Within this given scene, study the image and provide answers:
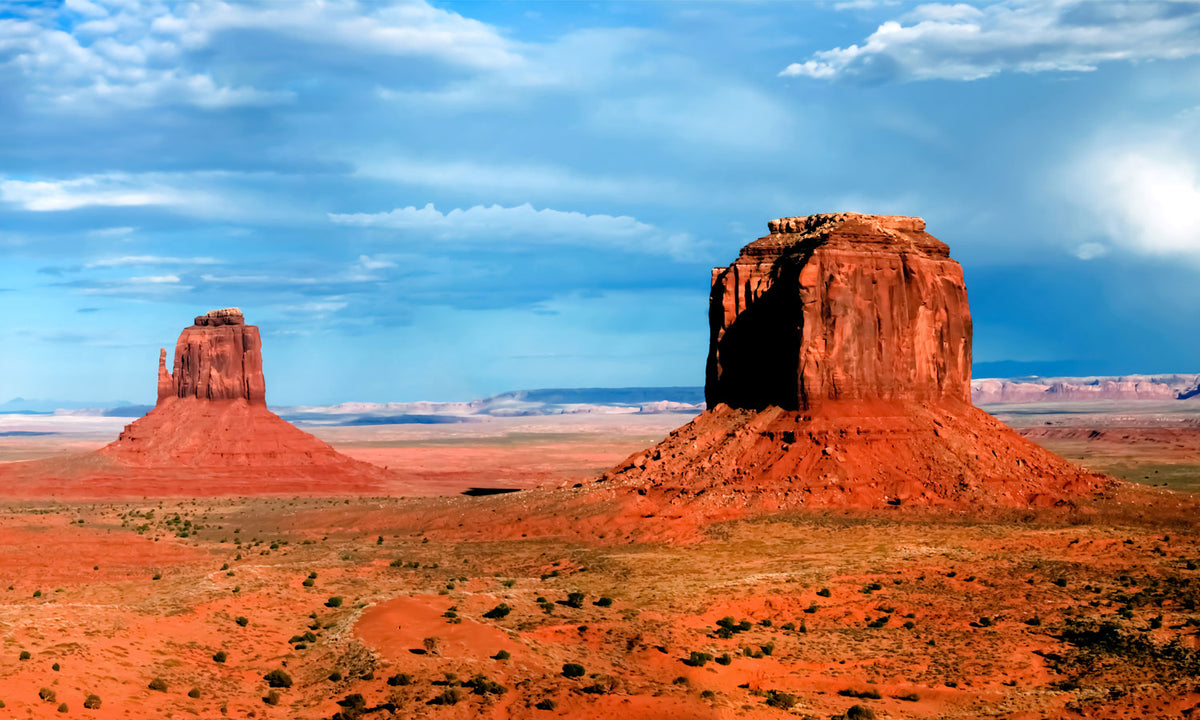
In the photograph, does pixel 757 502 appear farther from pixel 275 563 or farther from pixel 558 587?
pixel 275 563

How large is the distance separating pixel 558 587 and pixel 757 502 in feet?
53.8

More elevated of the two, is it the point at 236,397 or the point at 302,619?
the point at 236,397

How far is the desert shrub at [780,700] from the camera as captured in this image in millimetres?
29984

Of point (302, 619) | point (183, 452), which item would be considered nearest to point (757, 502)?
point (302, 619)

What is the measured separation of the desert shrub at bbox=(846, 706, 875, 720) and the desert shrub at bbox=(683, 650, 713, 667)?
513cm

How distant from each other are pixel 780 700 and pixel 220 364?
91.2 m

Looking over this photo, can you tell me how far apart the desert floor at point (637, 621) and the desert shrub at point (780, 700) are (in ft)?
0.65

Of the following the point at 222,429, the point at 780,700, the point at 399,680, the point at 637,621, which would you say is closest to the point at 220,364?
Answer: the point at 222,429

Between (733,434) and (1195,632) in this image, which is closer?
(1195,632)

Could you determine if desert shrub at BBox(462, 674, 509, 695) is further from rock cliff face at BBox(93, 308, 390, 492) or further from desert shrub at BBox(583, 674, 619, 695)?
rock cliff face at BBox(93, 308, 390, 492)

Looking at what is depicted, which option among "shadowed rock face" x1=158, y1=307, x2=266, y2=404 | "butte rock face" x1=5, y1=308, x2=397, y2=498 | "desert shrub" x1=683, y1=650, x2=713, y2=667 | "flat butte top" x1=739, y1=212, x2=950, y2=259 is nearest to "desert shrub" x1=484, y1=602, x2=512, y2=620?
"desert shrub" x1=683, y1=650, x2=713, y2=667

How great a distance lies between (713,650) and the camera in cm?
3478

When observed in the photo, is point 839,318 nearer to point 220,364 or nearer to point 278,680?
point 278,680

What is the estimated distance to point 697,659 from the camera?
109 ft
